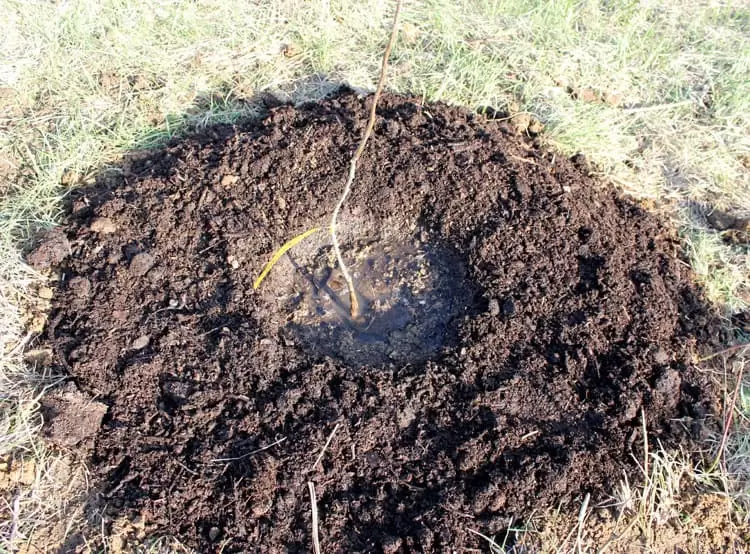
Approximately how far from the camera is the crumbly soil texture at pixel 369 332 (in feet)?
7.08

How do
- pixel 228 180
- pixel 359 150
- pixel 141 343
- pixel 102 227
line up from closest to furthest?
pixel 359 150, pixel 141 343, pixel 102 227, pixel 228 180

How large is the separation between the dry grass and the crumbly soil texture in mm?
250

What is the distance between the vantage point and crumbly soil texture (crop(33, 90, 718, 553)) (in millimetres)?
2158

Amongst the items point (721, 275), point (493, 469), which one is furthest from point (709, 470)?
point (721, 275)

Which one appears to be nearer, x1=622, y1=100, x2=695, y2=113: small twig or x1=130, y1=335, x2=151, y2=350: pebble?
x1=130, y1=335, x2=151, y2=350: pebble

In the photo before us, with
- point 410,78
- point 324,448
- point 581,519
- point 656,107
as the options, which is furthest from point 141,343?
point 656,107

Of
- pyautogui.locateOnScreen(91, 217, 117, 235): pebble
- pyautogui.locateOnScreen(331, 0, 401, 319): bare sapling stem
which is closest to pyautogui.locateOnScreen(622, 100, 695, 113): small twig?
pyautogui.locateOnScreen(331, 0, 401, 319): bare sapling stem

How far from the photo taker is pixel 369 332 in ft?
8.99

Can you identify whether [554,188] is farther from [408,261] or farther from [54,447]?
[54,447]

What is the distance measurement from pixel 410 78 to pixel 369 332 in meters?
1.69

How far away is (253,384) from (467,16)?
9.46 ft

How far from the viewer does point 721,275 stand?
9.80 feet

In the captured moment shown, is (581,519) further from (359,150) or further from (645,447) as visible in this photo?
(359,150)

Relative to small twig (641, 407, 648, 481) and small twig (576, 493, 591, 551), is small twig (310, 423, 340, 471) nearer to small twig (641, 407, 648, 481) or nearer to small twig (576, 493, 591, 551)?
small twig (576, 493, 591, 551)
